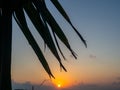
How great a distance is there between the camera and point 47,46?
2.14 metres

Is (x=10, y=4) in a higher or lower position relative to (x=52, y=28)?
higher
